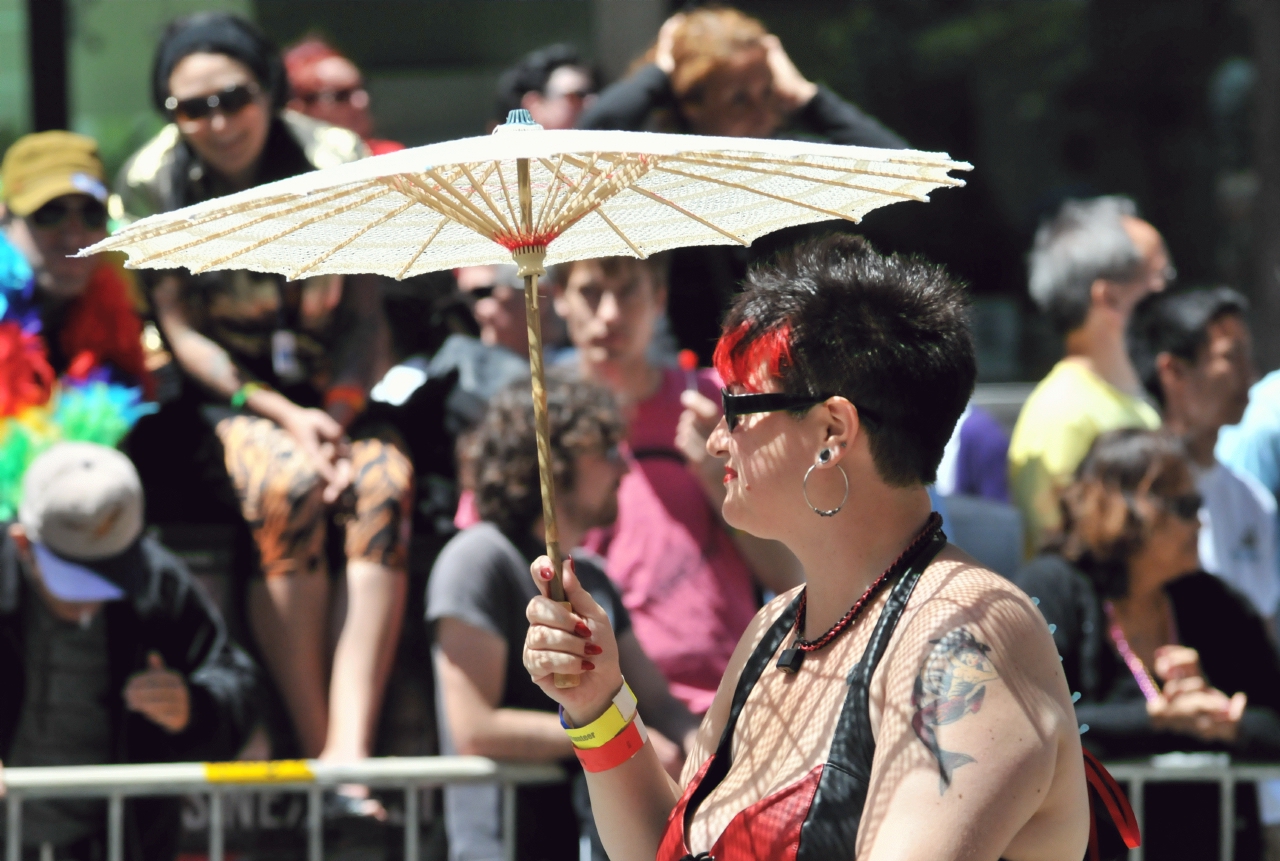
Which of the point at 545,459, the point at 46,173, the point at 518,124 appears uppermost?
the point at 46,173

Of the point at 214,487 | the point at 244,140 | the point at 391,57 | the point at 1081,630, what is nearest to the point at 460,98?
the point at 391,57

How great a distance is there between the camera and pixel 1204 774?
373 cm

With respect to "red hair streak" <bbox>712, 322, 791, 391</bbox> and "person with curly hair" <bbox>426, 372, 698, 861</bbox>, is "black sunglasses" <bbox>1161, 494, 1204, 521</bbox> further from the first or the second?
"red hair streak" <bbox>712, 322, 791, 391</bbox>

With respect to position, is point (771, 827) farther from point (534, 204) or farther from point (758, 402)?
point (534, 204)

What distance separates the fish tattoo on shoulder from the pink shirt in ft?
6.20

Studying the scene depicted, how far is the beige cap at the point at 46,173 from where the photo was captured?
4.16 meters

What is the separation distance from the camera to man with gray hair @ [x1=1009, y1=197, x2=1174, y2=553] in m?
4.66

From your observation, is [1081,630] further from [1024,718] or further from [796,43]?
[796,43]

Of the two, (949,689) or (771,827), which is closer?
(949,689)

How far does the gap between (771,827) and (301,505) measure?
7.70 feet

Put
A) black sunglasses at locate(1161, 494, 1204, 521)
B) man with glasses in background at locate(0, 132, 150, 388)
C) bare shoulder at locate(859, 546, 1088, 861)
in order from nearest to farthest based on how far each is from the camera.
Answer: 1. bare shoulder at locate(859, 546, 1088, 861)
2. black sunglasses at locate(1161, 494, 1204, 521)
3. man with glasses in background at locate(0, 132, 150, 388)

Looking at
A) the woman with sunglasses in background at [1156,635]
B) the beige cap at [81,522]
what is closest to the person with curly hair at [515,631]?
the beige cap at [81,522]

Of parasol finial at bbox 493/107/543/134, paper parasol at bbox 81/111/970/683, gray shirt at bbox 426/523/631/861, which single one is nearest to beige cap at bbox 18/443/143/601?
gray shirt at bbox 426/523/631/861

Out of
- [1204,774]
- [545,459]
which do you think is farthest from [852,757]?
[1204,774]
